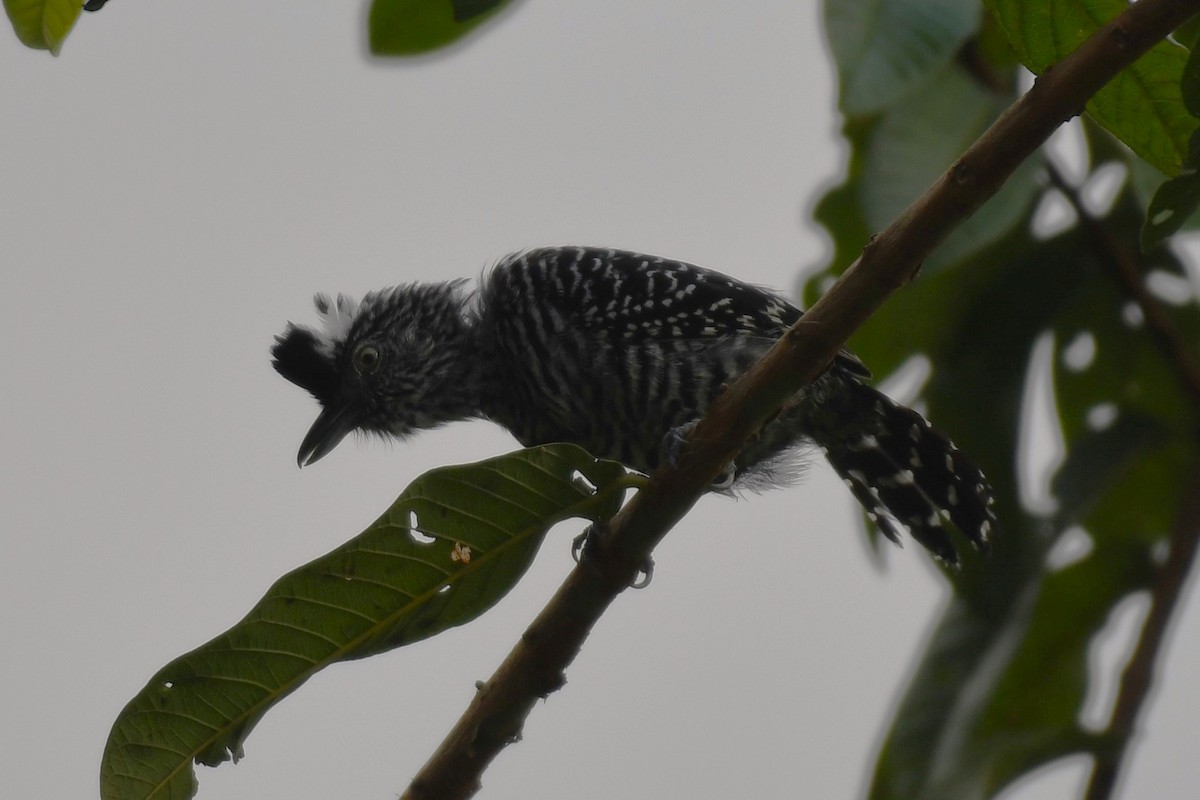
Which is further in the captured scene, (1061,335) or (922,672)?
(1061,335)

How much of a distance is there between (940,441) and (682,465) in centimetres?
172

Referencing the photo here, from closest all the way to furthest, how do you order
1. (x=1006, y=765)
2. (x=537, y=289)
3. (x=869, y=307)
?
(x=869, y=307), (x=1006, y=765), (x=537, y=289)

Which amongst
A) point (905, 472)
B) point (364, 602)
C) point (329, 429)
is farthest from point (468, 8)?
point (329, 429)

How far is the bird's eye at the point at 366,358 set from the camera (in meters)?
4.38

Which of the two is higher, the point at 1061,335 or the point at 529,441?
the point at 1061,335

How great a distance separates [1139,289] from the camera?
3.74 metres

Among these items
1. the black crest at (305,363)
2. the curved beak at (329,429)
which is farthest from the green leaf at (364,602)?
the black crest at (305,363)

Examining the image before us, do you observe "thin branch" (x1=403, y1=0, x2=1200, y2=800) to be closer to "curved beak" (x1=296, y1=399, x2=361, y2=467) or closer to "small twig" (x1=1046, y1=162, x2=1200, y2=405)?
"small twig" (x1=1046, y1=162, x2=1200, y2=405)

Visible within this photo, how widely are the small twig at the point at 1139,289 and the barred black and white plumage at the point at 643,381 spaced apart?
0.61 metres

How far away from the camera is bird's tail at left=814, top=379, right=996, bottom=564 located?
369 cm

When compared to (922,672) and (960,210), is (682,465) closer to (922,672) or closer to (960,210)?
(960,210)

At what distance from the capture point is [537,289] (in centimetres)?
395

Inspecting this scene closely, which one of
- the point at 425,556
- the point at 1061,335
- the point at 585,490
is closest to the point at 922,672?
the point at 1061,335

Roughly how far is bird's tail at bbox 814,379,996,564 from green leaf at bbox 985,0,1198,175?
1.66m
